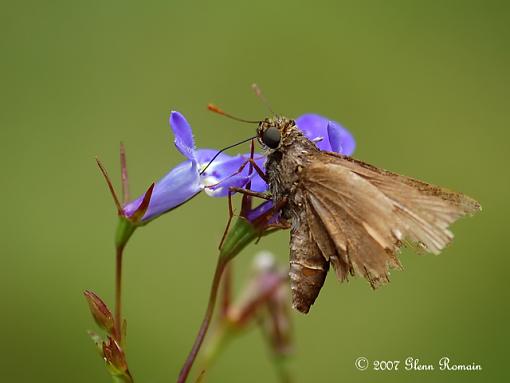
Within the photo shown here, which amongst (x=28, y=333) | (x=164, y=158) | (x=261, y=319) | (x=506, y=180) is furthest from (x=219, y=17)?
(x=261, y=319)

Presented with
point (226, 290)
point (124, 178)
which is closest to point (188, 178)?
point (124, 178)

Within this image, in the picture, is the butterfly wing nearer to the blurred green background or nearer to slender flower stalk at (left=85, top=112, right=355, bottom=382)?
slender flower stalk at (left=85, top=112, right=355, bottom=382)

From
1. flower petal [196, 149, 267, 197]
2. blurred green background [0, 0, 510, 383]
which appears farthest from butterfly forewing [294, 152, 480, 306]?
blurred green background [0, 0, 510, 383]

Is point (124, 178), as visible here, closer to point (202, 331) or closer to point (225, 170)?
point (225, 170)

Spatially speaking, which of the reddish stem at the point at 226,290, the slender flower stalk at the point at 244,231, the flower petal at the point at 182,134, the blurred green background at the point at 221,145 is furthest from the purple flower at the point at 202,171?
the blurred green background at the point at 221,145

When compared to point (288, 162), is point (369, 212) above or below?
below

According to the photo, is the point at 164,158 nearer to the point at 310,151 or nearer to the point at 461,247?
the point at 461,247
